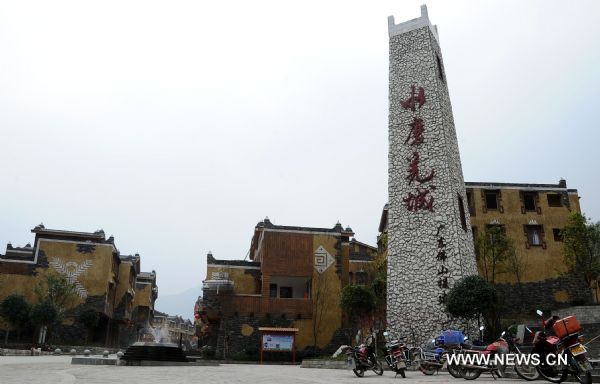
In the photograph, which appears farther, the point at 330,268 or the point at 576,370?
the point at 330,268

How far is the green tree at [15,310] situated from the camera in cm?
2786

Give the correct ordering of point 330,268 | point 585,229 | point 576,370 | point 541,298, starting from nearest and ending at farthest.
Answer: point 576,370 → point 585,229 → point 541,298 → point 330,268

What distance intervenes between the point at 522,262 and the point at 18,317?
29.4 m

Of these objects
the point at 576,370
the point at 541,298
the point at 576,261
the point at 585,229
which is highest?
the point at 585,229

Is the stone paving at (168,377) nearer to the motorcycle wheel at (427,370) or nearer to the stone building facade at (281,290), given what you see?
the motorcycle wheel at (427,370)

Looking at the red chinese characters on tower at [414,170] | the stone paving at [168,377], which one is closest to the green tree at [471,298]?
the stone paving at [168,377]

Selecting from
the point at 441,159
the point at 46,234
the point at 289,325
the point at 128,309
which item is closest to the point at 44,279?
the point at 46,234

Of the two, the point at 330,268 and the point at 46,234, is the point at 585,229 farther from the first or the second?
the point at 46,234

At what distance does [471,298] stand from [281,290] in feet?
54.3

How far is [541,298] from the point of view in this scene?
1040 inches

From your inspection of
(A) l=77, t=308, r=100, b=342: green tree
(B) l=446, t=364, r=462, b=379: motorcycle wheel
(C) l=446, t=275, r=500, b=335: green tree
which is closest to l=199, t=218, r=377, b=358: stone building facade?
(A) l=77, t=308, r=100, b=342: green tree

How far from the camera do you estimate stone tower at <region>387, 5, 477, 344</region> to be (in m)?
17.3

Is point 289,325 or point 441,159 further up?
point 441,159

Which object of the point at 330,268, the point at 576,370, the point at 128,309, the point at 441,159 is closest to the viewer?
the point at 576,370
